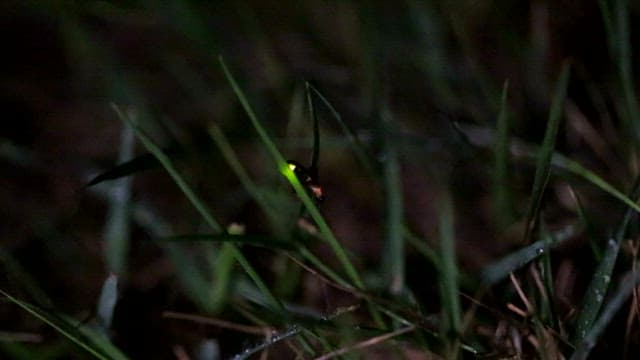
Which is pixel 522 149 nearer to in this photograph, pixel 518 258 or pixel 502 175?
pixel 502 175

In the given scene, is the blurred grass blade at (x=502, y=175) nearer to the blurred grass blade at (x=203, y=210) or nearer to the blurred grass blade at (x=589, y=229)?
the blurred grass blade at (x=589, y=229)

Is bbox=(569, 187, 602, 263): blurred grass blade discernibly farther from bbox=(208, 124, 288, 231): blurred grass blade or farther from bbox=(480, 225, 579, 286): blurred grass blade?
bbox=(208, 124, 288, 231): blurred grass blade

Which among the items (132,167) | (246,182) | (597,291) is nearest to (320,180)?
(246,182)

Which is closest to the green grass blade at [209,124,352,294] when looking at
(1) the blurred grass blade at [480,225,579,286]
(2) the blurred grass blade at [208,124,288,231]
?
(2) the blurred grass blade at [208,124,288,231]

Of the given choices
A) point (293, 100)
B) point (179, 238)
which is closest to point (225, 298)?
point (179, 238)

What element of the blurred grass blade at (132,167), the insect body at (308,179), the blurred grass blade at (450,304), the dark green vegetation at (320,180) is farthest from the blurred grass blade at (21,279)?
the blurred grass blade at (450,304)

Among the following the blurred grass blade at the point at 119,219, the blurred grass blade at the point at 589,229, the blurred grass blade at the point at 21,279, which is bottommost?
the blurred grass blade at the point at 21,279

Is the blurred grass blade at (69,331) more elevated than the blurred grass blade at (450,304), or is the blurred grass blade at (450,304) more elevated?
the blurred grass blade at (450,304)

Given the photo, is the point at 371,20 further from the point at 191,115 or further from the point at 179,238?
the point at 179,238
